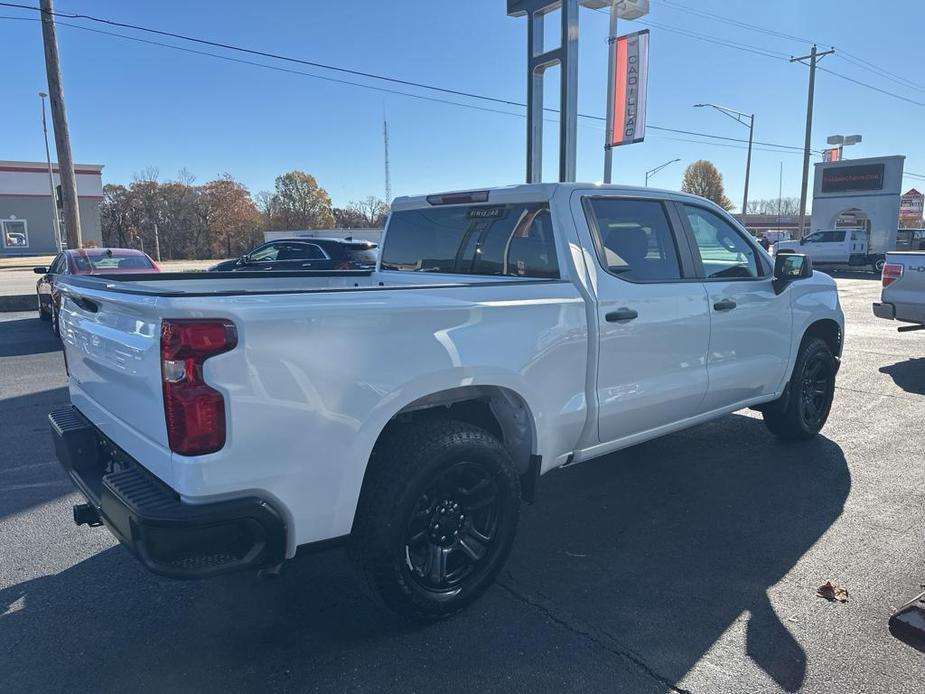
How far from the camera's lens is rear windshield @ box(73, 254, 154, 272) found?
11.3 metres

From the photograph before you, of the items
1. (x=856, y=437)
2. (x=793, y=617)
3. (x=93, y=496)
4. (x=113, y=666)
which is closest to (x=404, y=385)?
(x=93, y=496)

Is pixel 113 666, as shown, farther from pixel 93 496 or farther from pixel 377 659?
pixel 377 659

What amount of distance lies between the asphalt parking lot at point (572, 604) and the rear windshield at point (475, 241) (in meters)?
1.60

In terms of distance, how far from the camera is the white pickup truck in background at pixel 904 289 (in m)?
8.45

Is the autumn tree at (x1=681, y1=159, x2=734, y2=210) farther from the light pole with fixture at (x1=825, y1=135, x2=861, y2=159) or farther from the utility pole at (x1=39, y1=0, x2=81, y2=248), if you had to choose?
the utility pole at (x1=39, y1=0, x2=81, y2=248)

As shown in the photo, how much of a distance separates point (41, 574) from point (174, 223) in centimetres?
6126

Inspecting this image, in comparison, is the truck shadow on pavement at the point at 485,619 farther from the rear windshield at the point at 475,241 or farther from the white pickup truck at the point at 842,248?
the white pickup truck at the point at 842,248

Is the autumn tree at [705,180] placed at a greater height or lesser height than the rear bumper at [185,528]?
greater

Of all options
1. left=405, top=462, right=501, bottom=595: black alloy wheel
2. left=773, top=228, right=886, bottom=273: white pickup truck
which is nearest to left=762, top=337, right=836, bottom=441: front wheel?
left=405, top=462, right=501, bottom=595: black alloy wheel

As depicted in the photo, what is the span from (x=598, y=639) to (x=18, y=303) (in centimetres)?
1719

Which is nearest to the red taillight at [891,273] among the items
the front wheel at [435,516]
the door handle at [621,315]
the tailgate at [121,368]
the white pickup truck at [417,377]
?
the white pickup truck at [417,377]

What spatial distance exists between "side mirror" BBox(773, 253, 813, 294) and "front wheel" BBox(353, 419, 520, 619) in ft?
9.22

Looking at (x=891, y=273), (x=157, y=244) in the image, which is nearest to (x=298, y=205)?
(x=157, y=244)

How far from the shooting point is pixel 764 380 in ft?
16.0
